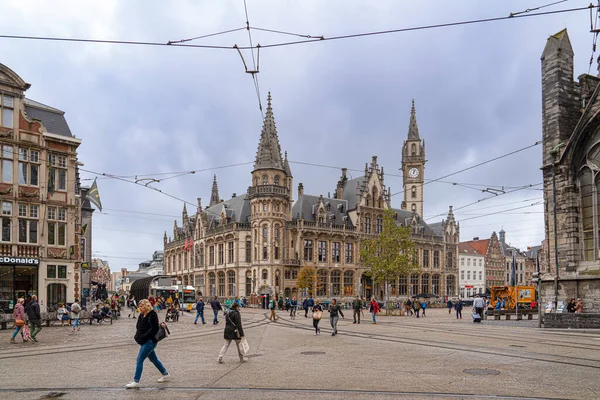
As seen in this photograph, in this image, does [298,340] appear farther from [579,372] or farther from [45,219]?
[45,219]

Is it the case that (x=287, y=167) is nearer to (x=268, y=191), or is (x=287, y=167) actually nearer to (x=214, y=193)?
(x=268, y=191)

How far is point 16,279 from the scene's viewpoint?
3372cm

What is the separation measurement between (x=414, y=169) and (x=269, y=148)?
34510mm

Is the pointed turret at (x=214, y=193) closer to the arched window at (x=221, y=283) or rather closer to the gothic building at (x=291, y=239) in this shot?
the gothic building at (x=291, y=239)

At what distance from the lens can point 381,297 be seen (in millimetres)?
79562

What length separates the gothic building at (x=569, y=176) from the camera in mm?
29281

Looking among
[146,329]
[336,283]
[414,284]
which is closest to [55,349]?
[146,329]

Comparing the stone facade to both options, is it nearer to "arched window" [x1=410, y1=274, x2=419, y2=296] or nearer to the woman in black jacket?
the woman in black jacket

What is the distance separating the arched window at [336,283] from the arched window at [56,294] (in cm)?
4374

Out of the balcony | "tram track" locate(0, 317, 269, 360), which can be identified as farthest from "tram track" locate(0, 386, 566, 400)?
the balcony

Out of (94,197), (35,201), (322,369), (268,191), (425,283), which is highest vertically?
(268,191)

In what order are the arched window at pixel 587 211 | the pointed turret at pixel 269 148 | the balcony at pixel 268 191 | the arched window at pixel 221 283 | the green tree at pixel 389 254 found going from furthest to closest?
1. the arched window at pixel 221 283
2. the pointed turret at pixel 269 148
3. the balcony at pixel 268 191
4. the green tree at pixel 389 254
5. the arched window at pixel 587 211

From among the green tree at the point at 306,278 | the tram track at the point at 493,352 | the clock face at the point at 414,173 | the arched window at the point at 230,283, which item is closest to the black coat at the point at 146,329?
the tram track at the point at 493,352

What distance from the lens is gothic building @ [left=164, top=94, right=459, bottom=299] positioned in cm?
6969
